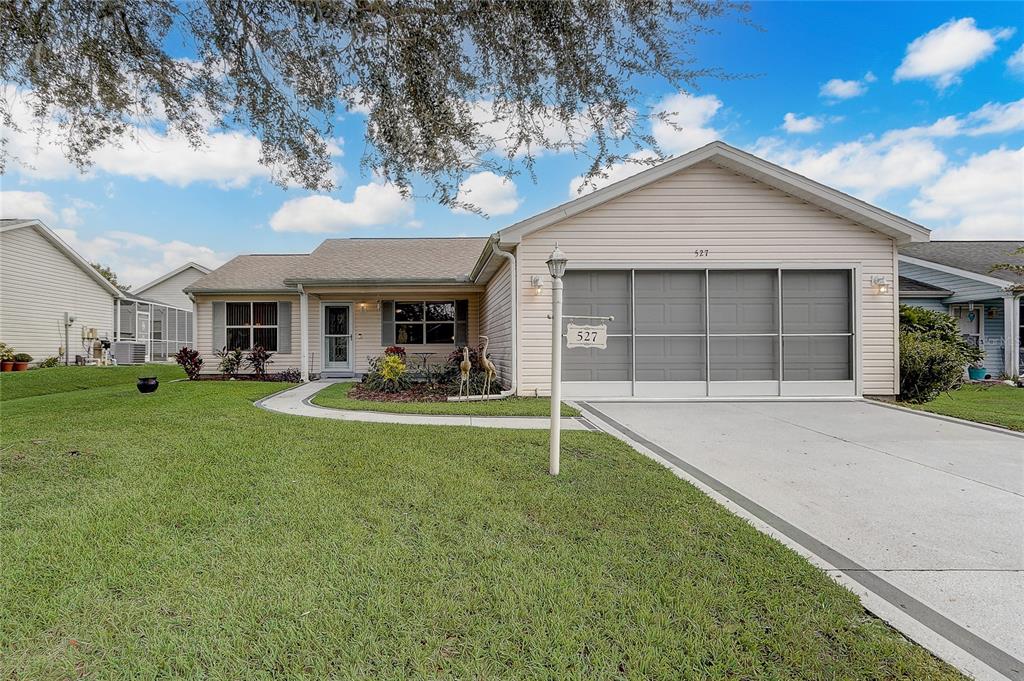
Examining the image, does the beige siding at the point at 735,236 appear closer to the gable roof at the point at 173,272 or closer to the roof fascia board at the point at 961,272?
the roof fascia board at the point at 961,272

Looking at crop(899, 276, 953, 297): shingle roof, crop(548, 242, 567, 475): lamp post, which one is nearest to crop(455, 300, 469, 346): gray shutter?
crop(548, 242, 567, 475): lamp post

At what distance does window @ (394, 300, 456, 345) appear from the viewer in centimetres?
1302

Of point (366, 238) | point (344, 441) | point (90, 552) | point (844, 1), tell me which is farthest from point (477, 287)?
point (90, 552)

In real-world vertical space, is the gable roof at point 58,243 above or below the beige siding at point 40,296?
above

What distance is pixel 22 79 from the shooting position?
13.9ft

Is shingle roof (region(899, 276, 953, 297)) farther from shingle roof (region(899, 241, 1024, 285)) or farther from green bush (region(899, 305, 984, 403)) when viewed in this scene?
green bush (region(899, 305, 984, 403))

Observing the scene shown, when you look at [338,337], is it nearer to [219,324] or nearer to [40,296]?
[219,324]

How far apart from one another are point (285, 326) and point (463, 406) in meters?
8.26

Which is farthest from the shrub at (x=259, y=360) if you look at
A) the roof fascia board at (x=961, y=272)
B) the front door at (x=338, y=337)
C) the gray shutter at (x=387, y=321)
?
the roof fascia board at (x=961, y=272)

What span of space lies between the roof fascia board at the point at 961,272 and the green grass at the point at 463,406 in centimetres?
1267

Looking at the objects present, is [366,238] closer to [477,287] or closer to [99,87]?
[477,287]

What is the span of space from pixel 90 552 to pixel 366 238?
47.2 ft

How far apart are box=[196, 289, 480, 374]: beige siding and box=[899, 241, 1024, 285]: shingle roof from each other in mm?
12823

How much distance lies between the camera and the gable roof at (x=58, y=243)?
14.7m
